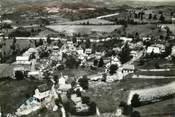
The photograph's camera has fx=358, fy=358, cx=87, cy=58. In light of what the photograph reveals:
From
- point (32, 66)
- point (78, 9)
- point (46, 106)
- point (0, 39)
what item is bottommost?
point (46, 106)

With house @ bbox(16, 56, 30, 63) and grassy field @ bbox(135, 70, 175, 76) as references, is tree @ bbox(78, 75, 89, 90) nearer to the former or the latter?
grassy field @ bbox(135, 70, 175, 76)

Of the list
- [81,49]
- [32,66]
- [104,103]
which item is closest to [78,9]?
[81,49]

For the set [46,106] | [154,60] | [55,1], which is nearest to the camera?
[46,106]

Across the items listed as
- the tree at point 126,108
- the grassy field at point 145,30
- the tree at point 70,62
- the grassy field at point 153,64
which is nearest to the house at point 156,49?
the grassy field at point 153,64

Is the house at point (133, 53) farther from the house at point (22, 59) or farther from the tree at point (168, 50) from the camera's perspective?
the house at point (22, 59)

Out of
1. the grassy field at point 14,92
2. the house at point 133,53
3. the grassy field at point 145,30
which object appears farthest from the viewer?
the grassy field at point 145,30

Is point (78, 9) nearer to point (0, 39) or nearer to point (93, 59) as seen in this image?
point (93, 59)

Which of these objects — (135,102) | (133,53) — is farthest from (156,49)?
(135,102)

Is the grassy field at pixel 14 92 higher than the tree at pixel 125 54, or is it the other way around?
the tree at pixel 125 54
